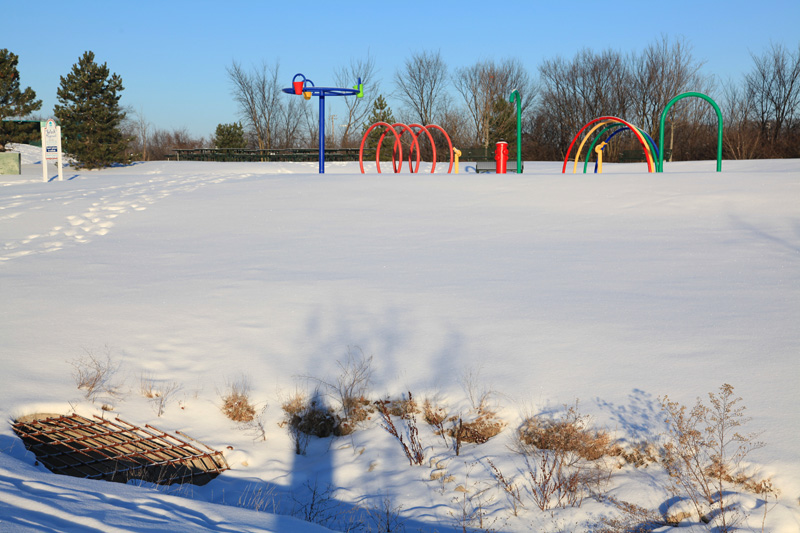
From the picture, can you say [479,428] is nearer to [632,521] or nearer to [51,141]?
→ [632,521]

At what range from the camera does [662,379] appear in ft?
16.0

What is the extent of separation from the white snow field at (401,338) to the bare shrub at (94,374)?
9 centimetres

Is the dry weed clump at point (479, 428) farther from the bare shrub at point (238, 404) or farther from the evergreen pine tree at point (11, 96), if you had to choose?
the evergreen pine tree at point (11, 96)

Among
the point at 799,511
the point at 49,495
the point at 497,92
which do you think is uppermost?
the point at 497,92

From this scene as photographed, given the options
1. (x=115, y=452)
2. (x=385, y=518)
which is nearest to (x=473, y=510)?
(x=385, y=518)

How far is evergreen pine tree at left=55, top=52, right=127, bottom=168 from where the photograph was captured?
29031 mm

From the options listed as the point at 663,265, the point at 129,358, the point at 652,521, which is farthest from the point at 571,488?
the point at 663,265

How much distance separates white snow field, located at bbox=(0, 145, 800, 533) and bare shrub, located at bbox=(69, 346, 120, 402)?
0.29 ft

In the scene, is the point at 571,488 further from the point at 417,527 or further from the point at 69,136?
the point at 69,136

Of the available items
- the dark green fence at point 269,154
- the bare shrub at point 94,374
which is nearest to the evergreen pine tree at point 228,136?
the dark green fence at point 269,154

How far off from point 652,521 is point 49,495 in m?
3.28

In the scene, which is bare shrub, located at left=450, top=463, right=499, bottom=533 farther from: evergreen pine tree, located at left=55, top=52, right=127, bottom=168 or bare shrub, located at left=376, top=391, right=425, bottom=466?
evergreen pine tree, located at left=55, top=52, right=127, bottom=168

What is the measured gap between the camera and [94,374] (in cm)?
544

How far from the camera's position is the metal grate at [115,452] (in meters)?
4.53
